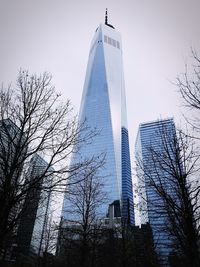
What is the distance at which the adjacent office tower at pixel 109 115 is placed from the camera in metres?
128

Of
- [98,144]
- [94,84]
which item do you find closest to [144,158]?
[98,144]

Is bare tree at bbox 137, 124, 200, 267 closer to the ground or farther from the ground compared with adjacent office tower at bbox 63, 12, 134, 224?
closer to the ground

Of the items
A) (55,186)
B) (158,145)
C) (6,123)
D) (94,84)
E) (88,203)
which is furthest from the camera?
(94,84)

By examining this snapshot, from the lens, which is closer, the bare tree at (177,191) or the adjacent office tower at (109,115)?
the bare tree at (177,191)

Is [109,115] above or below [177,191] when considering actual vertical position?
above

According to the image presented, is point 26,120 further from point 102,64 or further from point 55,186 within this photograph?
point 102,64

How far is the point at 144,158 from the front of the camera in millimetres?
13422

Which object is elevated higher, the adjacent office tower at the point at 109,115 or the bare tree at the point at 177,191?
the adjacent office tower at the point at 109,115

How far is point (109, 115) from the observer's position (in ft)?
452

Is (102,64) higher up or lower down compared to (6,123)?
higher up

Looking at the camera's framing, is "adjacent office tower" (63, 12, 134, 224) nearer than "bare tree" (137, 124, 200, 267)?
No

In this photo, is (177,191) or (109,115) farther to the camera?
(109,115)

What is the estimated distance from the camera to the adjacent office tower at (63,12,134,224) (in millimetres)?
127562

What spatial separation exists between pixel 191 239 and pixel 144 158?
5.11 m
